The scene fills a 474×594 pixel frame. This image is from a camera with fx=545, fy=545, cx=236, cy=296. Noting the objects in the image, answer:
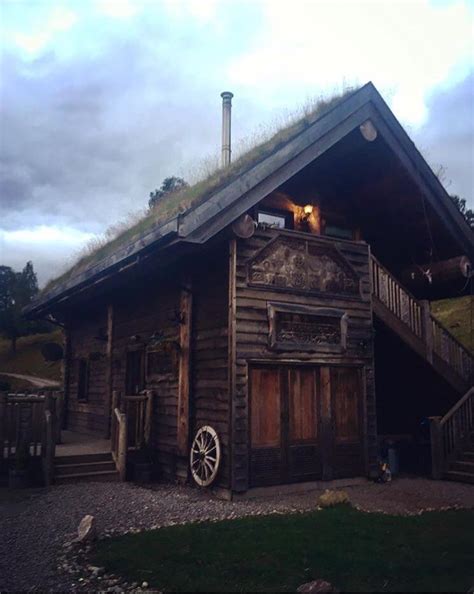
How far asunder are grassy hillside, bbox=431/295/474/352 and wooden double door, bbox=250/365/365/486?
16.9m

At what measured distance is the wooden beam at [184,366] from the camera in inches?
429

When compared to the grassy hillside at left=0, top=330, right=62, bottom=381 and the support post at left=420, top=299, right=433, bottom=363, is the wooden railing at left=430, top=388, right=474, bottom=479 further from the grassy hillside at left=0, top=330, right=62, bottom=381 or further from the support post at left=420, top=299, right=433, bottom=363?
the grassy hillside at left=0, top=330, right=62, bottom=381

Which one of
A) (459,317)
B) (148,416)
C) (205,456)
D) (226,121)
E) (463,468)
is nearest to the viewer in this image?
(205,456)

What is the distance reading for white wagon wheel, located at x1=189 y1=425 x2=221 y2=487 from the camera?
9812 millimetres

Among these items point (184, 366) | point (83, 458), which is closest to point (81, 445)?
point (83, 458)

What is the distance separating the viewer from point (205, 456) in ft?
33.1

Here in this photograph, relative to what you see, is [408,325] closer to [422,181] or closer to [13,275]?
[422,181]

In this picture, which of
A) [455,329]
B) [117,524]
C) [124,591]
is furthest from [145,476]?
[455,329]

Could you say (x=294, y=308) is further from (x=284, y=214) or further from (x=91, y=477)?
(x=91, y=477)

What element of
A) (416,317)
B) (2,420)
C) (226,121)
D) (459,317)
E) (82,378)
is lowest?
(2,420)

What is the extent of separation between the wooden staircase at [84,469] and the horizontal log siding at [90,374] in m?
3.65

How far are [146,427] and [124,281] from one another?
12.9ft

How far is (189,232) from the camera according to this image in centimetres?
923

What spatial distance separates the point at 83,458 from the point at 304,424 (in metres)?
4.65
